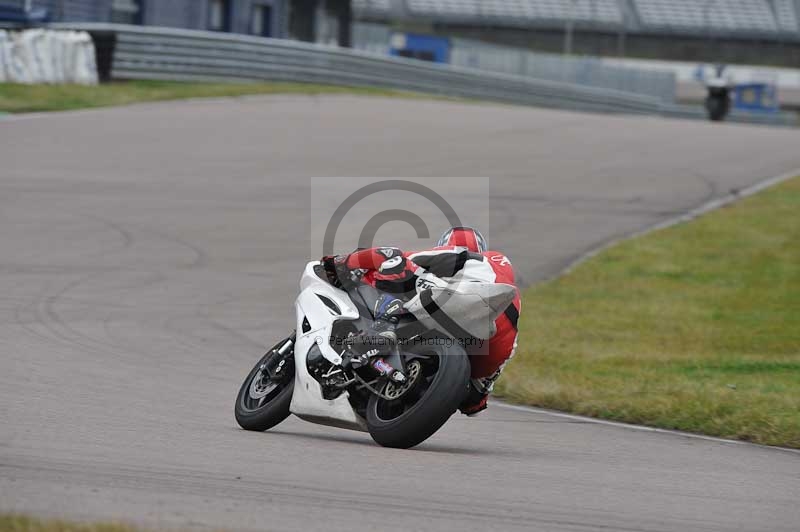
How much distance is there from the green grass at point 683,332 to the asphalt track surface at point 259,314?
19.7 inches

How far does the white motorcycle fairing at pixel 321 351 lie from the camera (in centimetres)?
634

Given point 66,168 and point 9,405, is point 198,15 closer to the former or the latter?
point 66,168

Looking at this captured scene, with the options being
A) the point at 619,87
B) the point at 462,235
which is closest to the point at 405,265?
the point at 462,235

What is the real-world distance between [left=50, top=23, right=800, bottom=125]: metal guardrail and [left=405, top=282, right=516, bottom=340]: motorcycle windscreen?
20256mm

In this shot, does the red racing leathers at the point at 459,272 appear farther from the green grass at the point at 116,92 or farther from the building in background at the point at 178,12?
the building in background at the point at 178,12

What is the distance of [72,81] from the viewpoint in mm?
24438

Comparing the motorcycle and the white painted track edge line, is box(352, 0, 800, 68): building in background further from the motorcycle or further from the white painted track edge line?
the motorcycle

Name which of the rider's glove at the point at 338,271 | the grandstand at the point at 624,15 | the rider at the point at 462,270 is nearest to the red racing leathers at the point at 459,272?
A: the rider at the point at 462,270

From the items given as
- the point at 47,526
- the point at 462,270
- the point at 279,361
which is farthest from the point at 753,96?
the point at 47,526

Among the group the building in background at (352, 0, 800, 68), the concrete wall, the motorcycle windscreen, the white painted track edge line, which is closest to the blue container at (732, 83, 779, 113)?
the concrete wall

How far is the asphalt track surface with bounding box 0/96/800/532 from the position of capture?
492 centimetres

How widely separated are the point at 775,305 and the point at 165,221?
6.94m

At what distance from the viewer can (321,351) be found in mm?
6422

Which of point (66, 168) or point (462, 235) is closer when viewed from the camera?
point (462, 235)
